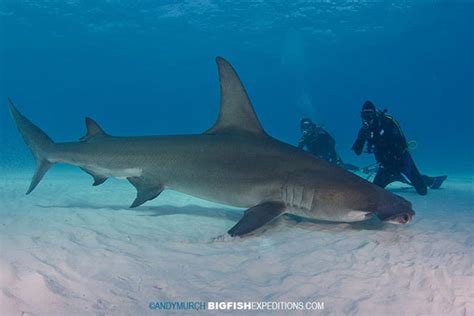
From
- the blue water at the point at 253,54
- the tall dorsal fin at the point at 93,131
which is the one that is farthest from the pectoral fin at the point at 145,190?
the blue water at the point at 253,54

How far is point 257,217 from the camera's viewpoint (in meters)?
4.78

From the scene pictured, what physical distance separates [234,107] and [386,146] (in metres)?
4.49

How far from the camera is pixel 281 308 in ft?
10.6

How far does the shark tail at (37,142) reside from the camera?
707 cm

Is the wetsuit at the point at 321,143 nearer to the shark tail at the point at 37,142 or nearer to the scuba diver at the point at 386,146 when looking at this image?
the scuba diver at the point at 386,146

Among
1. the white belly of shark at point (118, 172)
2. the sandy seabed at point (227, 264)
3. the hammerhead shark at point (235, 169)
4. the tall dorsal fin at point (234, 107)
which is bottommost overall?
the sandy seabed at point (227, 264)

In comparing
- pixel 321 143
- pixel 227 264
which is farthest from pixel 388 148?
pixel 227 264

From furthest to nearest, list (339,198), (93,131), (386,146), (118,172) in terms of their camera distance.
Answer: (386,146)
(93,131)
(118,172)
(339,198)

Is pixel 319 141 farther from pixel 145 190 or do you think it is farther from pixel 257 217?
pixel 257 217

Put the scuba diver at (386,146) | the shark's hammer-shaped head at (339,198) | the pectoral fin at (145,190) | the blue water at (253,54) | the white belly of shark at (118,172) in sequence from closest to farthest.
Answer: the shark's hammer-shaped head at (339,198) → the pectoral fin at (145,190) → the white belly of shark at (118,172) → the scuba diver at (386,146) → the blue water at (253,54)

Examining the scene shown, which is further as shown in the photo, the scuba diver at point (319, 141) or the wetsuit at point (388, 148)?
the scuba diver at point (319, 141)

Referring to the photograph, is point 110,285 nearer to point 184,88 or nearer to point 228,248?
point 228,248

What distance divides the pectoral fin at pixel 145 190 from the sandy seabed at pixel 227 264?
450mm

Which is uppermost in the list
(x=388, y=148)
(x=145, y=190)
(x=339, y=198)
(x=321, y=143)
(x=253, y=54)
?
(x=253, y=54)
